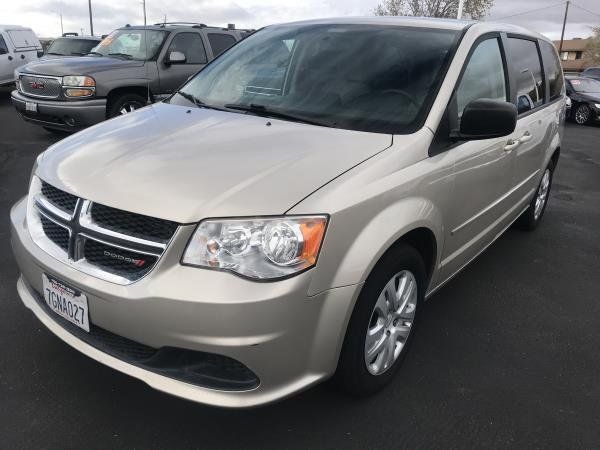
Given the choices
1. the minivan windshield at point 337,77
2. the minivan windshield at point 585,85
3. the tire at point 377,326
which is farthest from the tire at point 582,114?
the tire at point 377,326

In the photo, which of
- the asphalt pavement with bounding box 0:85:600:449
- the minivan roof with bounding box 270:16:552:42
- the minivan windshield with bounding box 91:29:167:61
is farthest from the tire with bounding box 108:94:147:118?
the minivan roof with bounding box 270:16:552:42

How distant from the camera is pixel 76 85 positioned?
24.2 ft

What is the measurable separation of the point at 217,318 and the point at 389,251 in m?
0.83

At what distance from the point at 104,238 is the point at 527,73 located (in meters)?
3.24

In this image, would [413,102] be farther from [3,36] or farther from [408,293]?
[3,36]

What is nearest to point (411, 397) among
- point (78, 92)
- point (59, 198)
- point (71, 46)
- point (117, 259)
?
point (117, 259)

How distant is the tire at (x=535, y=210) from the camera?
485 centimetres

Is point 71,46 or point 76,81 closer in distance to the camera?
point 76,81

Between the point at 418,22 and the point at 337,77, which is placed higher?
the point at 418,22

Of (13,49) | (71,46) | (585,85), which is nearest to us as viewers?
(71,46)

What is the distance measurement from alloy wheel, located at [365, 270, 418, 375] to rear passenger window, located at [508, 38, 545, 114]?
1735mm

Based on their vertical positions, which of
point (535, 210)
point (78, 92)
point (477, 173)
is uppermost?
point (477, 173)

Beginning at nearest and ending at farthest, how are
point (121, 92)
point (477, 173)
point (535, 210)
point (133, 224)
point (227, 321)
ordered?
1. point (227, 321)
2. point (133, 224)
3. point (477, 173)
4. point (535, 210)
5. point (121, 92)

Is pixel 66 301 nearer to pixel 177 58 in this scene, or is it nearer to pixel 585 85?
pixel 177 58
